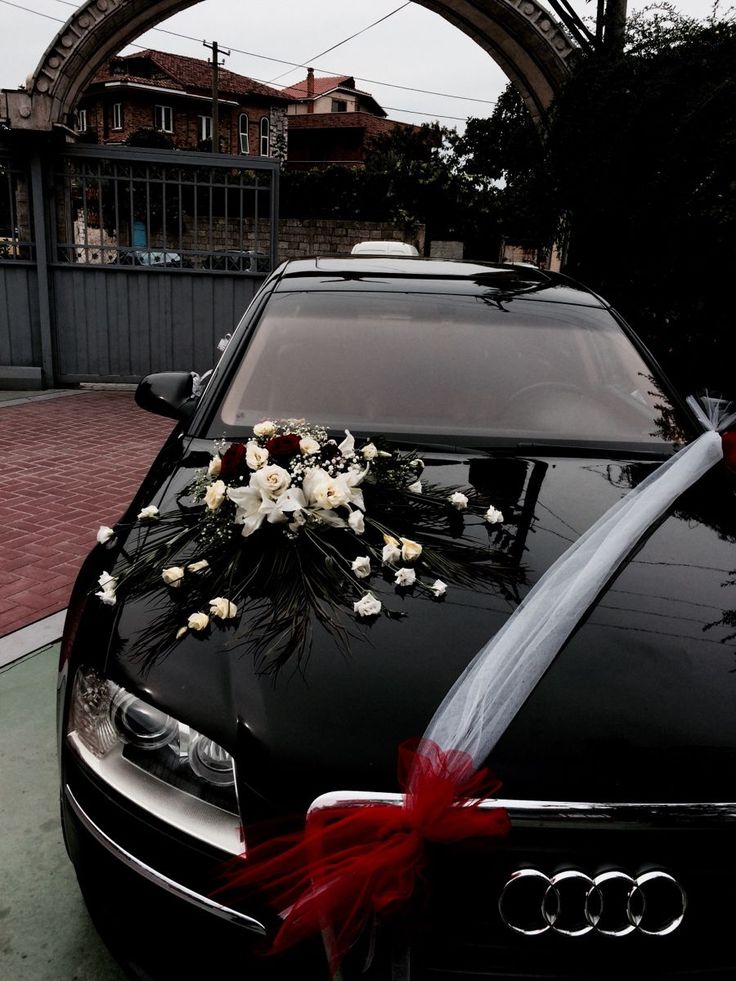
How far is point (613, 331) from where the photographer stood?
3020 millimetres

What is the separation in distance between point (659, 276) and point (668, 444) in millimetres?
3922

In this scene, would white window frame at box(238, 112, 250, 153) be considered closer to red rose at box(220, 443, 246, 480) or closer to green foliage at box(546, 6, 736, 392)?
green foliage at box(546, 6, 736, 392)

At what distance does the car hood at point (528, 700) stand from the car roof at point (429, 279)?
60.4 inches

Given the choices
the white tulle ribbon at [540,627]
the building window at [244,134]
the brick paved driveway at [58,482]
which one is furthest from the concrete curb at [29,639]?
the building window at [244,134]

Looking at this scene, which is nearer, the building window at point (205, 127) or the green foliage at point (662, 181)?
the green foliage at point (662, 181)

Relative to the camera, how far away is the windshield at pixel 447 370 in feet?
8.63

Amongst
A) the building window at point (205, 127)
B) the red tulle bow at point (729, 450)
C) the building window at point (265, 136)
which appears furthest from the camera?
the building window at point (265, 136)

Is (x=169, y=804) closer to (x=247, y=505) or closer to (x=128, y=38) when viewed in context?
(x=247, y=505)

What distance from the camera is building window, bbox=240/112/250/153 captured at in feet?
162

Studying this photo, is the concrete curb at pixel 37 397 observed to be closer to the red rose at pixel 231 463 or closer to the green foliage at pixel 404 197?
the red rose at pixel 231 463

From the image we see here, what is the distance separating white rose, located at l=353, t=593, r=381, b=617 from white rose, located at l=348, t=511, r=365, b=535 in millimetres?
268

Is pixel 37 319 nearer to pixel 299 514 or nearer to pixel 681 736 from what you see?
pixel 299 514

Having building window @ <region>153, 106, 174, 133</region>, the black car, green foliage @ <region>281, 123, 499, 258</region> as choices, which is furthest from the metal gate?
building window @ <region>153, 106, 174, 133</region>

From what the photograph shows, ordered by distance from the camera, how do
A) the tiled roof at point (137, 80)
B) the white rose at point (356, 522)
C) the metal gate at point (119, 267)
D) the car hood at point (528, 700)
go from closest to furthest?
1. the car hood at point (528, 700)
2. the white rose at point (356, 522)
3. the metal gate at point (119, 267)
4. the tiled roof at point (137, 80)
